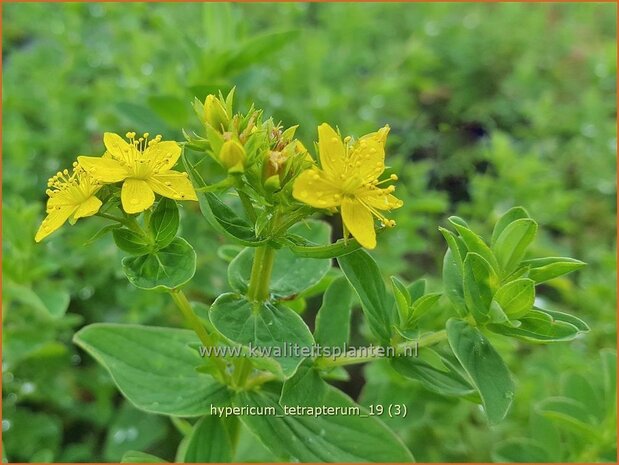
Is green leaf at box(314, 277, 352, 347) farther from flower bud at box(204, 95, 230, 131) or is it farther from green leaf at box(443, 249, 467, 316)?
flower bud at box(204, 95, 230, 131)

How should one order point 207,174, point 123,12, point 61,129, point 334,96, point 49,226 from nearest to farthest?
point 49,226 → point 207,174 → point 61,129 → point 334,96 → point 123,12

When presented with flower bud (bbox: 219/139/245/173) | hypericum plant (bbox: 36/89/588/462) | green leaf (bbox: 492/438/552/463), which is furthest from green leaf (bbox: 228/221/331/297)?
green leaf (bbox: 492/438/552/463)

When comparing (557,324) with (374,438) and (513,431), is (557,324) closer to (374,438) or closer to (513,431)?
(374,438)

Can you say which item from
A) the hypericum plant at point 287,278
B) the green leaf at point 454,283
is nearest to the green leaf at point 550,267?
the hypericum plant at point 287,278

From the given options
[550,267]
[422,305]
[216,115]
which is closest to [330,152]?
[216,115]

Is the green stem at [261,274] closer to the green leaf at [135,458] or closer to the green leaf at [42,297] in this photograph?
the green leaf at [135,458]

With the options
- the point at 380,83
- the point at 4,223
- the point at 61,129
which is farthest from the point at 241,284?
the point at 380,83

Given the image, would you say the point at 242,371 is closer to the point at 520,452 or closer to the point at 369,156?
the point at 369,156
